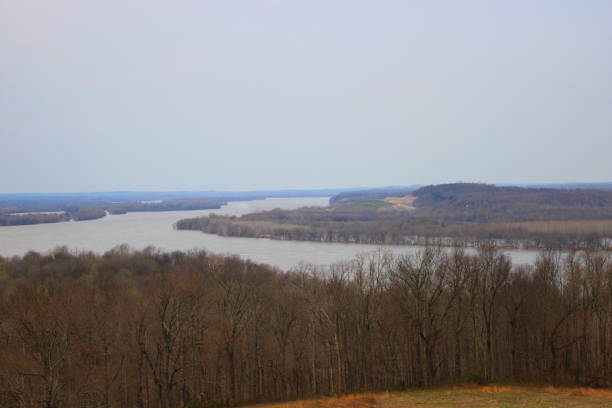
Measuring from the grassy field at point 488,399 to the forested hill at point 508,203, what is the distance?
204 feet

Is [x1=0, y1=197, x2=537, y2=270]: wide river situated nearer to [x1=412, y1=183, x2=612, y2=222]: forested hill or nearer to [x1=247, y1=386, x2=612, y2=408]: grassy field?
[x1=412, y1=183, x2=612, y2=222]: forested hill

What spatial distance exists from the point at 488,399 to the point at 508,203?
85.1 meters

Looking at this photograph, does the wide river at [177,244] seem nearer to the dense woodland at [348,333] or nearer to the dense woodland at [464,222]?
the dense woodland at [464,222]

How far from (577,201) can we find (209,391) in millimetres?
83035

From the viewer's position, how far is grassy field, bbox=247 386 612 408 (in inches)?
437

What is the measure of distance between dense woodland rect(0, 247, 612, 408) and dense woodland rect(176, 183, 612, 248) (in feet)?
102

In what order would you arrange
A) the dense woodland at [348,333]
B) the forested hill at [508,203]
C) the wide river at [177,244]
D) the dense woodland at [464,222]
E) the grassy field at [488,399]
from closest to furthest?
1. the grassy field at [488,399]
2. the dense woodland at [348,333]
3. the wide river at [177,244]
4. the dense woodland at [464,222]
5. the forested hill at [508,203]

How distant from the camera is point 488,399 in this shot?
11883mm

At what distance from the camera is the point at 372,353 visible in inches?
773

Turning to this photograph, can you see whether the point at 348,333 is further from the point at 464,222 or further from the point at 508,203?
the point at 508,203

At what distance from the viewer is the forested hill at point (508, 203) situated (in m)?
73.9

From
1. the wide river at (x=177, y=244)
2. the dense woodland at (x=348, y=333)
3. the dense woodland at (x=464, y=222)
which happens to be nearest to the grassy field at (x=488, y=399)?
the dense woodland at (x=348, y=333)

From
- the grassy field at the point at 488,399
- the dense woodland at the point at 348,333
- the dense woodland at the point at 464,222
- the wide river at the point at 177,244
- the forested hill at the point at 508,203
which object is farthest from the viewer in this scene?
the forested hill at the point at 508,203

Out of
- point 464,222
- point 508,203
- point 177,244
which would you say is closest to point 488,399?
point 177,244
